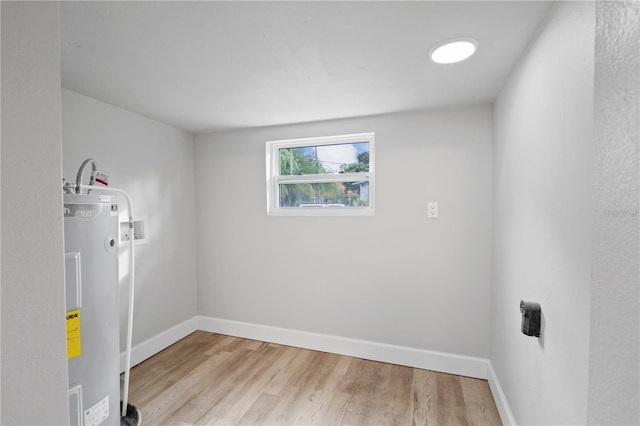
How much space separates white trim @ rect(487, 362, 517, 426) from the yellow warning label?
2.19 m

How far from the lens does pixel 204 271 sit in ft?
9.42

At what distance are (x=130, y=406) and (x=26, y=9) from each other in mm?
2124

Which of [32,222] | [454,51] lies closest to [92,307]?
[32,222]

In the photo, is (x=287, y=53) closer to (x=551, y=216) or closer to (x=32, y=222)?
(x=32, y=222)

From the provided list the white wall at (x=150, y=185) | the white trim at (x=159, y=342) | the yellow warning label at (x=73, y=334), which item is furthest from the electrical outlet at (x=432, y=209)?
the white trim at (x=159, y=342)

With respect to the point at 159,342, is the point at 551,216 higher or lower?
higher

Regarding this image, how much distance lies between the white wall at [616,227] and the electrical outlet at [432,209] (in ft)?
5.20

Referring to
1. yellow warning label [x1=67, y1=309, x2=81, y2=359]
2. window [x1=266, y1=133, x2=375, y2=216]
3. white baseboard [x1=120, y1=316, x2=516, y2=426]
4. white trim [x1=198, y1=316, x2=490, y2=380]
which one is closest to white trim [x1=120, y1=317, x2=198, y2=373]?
white baseboard [x1=120, y1=316, x2=516, y2=426]

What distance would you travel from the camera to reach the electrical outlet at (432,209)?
2.14 meters

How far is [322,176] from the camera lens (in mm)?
2562

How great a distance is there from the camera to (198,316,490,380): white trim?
81.9 inches

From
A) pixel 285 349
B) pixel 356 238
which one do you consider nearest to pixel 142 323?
pixel 285 349

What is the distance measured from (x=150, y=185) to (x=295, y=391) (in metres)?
2.06

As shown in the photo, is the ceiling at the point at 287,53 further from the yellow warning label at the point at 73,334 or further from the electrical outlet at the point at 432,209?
the yellow warning label at the point at 73,334
